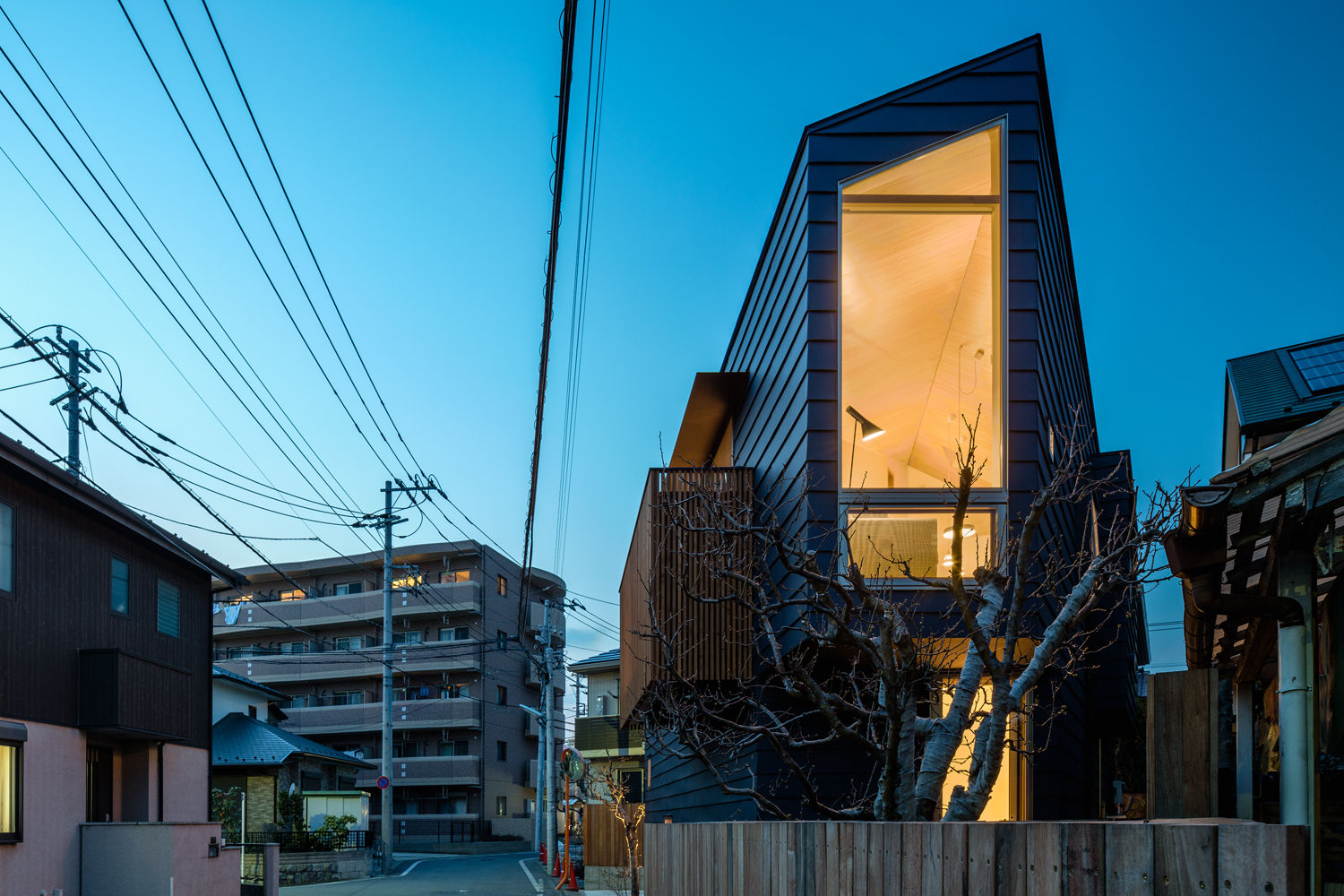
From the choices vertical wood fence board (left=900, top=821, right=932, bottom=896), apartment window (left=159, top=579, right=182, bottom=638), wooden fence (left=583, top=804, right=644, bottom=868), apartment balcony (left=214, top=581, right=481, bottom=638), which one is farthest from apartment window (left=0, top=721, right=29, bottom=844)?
apartment balcony (left=214, top=581, right=481, bottom=638)

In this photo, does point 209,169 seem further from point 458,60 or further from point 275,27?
point 458,60

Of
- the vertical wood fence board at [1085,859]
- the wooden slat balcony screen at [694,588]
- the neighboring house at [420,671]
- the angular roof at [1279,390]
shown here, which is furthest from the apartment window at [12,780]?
the neighboring house at [420,671]

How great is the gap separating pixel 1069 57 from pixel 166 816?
6291 cm

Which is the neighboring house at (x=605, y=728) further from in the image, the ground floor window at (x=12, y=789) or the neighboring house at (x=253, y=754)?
the ground floor window at (x=12, y=789)

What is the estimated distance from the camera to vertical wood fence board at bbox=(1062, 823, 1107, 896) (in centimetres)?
339

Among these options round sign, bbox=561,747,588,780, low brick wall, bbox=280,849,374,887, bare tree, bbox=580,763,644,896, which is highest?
round sign, bbox=561,747,588,780

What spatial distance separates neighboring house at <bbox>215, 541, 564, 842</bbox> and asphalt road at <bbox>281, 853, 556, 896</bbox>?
646 inches

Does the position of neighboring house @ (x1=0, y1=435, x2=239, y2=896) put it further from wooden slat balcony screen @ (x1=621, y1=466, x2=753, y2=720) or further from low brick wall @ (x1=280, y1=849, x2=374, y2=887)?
low brick wall @ (x1=280, y1=849, x2=374, y2=887)

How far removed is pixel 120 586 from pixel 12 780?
3.65 meters

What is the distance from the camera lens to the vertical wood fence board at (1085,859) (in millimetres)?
3387

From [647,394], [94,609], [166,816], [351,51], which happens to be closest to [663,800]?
[166,816]

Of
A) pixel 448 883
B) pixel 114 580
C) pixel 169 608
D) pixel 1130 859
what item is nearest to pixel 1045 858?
pixel 1130 859

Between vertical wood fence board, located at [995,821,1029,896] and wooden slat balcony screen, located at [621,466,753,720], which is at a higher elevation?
wooden slat balcony screen, located at [621,466,753,720]

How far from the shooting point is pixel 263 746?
30656 mm
